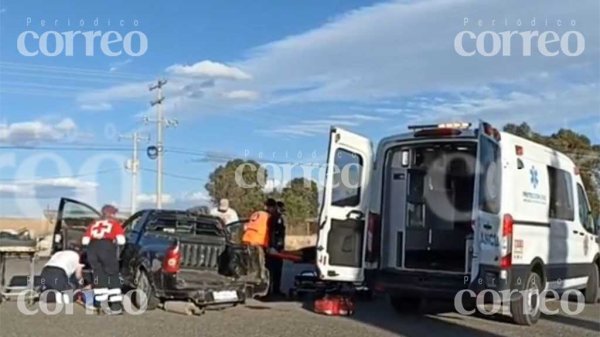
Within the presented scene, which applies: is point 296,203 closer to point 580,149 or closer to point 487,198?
point 580,149

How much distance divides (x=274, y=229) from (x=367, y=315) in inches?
111

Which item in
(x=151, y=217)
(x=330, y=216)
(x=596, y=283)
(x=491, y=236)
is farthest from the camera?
(x=596, y=283)

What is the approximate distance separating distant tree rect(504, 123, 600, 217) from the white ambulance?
35944mm

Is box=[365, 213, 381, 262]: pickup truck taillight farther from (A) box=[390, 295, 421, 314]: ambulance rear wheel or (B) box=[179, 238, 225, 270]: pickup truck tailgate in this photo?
(B) box=[179, 238, 225, 270]: pickup truck tailgate

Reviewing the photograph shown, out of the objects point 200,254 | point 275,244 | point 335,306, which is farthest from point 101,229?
point 335,306

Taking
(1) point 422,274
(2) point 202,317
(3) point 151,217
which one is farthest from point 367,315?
(3) point 151,217

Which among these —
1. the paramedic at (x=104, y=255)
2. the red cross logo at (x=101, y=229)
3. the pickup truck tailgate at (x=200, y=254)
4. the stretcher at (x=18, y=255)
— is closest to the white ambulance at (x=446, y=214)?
the pickup truck tailgate at (x=200, y=254)

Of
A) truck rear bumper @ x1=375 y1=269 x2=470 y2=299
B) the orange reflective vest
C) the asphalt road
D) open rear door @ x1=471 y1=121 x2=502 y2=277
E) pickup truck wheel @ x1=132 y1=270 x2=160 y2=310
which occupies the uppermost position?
open rear door @ x1=471 y1=121 x2=502 y2=277

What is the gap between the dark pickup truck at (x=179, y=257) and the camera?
11.9m

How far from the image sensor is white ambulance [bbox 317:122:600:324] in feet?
34.1

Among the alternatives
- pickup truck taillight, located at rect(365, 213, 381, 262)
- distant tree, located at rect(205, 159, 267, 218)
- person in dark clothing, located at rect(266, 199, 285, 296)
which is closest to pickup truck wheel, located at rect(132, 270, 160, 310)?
person in dark clothing, located at rect(266, 199, 285, 296)

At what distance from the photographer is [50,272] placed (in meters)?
13.1

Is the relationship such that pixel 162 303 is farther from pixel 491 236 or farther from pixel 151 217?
pixel 491 236

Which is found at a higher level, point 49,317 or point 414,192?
point 414,192
